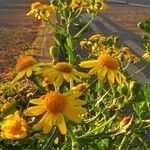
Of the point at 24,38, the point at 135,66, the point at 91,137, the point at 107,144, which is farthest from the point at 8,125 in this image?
the point at 24,38

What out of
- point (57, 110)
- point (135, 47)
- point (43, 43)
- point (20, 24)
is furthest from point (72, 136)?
point (20, 24)

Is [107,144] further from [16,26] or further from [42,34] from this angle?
[16,26]

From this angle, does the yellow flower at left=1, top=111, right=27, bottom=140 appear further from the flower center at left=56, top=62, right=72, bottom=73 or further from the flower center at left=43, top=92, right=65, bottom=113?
the flower center at left=56, top=62, right=72, bottom=73

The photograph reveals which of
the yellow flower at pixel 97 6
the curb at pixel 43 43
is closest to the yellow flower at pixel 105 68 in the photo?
the yellow flower at pixel 97 6

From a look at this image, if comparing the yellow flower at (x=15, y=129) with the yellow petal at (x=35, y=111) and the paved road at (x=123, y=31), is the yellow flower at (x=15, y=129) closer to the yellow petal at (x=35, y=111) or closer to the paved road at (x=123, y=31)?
the yellow petal at (x=35, y=111)

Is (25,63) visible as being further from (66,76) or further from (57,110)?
(57,110)

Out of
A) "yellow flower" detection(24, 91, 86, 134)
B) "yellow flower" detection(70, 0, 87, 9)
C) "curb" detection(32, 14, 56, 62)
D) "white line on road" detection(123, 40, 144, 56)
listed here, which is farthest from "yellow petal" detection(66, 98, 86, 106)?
"white line on road" detection(123, 40, 144, 56)
